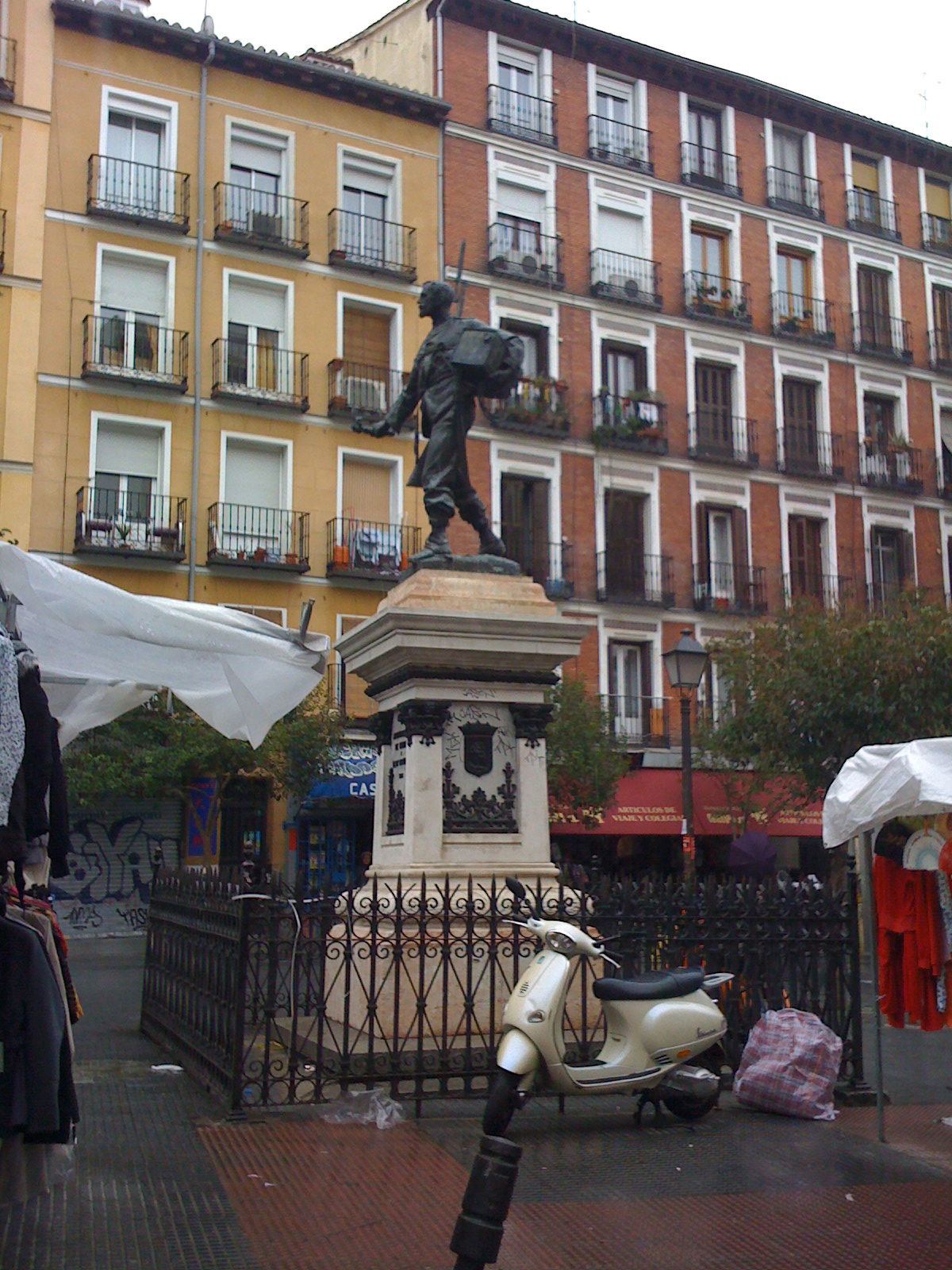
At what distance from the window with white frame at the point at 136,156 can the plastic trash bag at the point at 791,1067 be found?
2477 centimetres

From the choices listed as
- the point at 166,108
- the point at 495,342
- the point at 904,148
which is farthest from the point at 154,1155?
the point at 904,148

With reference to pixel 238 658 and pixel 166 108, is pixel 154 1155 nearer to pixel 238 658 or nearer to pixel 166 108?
pixel 238 658

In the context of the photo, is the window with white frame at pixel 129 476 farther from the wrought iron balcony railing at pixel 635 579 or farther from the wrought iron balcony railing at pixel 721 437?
the wrought iron balcony railing at pixel 721 437

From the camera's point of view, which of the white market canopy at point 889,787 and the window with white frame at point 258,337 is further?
the window with white frame at point 258,337

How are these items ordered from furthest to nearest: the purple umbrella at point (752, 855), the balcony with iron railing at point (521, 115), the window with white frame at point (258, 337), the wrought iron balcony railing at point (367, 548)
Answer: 1. the balcony with iron railing at point (521, 115)
2. the window with white frame at point (258, 337)
3. the wrought iron balcony railing at point (367, 548)
4. the purple umbrella at point (752, 855)

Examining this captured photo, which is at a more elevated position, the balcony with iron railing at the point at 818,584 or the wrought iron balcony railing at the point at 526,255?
the wrought iron balcony railing at the point at 526,255

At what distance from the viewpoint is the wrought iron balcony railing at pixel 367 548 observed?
1144 inches

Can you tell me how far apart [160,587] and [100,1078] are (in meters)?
19.7

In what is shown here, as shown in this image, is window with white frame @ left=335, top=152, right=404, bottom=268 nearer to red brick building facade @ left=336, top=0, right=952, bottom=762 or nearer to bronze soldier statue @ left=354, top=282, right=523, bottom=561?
red brick building facade @ left=336, top=0, right=952, bottom=762

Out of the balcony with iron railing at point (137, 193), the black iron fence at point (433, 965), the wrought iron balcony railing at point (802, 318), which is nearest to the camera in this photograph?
Answer: the black iron fence at point (433, 965)

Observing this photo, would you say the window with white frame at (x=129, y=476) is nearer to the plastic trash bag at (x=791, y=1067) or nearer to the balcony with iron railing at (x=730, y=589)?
the balcony with iron railing at (x=730, y=589)

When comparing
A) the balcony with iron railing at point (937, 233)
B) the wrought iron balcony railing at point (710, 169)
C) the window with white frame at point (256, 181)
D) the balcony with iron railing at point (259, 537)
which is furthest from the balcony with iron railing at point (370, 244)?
the balcony with iron railing at point (937, 233)

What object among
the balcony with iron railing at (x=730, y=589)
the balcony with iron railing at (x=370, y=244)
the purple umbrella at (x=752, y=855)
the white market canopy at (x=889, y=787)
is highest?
the balcony with iron railing at (x=370, y=244)

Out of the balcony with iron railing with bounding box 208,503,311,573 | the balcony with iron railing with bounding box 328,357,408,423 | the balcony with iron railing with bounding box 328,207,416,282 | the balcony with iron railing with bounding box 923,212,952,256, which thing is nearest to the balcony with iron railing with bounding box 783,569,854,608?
the balcony with iron railing with bounding box 923,212,952,256
